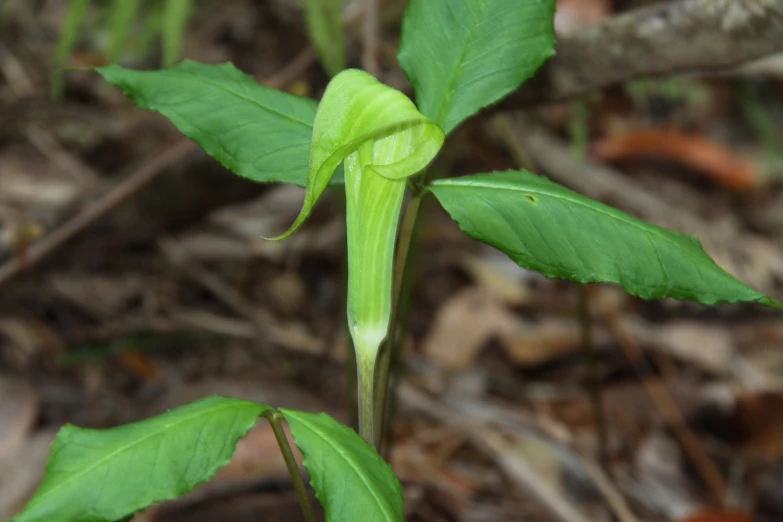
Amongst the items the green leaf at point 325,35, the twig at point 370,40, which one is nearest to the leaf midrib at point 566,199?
the twig at point 370,40

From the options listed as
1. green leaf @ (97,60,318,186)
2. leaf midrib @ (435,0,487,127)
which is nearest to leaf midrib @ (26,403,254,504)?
green leaf @ (97,60,318,186)

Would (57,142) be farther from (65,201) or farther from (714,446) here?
(714,446)

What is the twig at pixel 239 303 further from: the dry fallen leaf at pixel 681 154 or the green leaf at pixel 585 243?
the dry fallen leaf at pixel 681 154

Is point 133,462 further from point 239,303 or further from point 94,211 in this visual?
point 239,303

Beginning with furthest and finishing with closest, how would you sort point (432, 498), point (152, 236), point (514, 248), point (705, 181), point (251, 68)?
point (705, 181) → point (251, 68) → point (152, 236) → point (432, 498) → point (514, 248)

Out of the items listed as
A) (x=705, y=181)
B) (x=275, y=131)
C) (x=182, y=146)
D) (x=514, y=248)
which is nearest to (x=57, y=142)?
(x=182, y=146)

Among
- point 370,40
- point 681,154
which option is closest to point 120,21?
point 370,40
